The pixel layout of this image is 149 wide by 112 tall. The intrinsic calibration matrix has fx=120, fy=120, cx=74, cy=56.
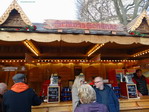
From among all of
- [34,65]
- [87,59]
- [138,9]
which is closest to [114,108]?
[87,59]

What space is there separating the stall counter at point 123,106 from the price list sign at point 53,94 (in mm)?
207

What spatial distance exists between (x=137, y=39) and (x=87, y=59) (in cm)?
273

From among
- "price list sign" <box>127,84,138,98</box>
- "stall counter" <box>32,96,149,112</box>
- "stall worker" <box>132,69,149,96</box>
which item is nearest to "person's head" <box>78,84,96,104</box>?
"stall counter" <box>32,96,149,112</box>

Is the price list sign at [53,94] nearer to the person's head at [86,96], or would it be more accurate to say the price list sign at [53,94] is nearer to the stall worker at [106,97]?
the stall worker at [106,97]

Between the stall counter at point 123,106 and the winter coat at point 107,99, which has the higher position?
the winter coat at point 107,99

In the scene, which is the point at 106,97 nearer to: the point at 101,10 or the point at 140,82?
the point at 140,82

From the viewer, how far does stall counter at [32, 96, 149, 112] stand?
295 cm

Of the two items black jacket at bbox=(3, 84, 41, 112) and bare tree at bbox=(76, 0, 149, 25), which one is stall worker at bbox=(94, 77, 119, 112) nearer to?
black jacket at bbox=(3, 84, 41, 112)

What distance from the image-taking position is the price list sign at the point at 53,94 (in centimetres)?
327

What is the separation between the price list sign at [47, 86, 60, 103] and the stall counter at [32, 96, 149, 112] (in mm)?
207

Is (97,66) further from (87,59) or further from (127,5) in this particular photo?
(127,5)

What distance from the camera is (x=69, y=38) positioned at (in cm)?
282

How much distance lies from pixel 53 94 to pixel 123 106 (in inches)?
76.1

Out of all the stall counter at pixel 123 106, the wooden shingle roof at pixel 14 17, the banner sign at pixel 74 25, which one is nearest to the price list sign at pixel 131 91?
the stall counter at pixel 123 106
